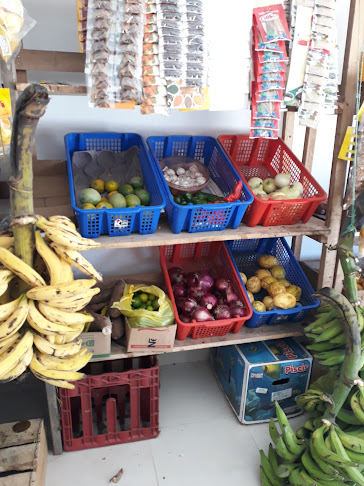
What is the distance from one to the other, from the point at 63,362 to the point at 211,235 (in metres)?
0.90

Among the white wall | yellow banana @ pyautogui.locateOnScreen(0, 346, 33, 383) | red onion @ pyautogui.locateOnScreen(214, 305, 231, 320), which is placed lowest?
red onion @ pyautogui.locateOnScreen(214, 305, 231, 320)

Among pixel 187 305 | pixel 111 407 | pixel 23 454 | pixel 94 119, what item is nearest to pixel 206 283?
pixel 187 305

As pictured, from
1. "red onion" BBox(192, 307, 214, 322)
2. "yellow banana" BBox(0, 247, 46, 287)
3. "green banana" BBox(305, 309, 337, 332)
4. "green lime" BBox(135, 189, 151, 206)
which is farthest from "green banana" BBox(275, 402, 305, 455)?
"yellow banana" BBox(0, 247, 46, 287)

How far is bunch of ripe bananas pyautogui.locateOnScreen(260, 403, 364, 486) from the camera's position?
1756mm

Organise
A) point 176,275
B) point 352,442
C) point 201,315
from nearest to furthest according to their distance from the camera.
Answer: point 352,442 < point 201,315 < point 176,275

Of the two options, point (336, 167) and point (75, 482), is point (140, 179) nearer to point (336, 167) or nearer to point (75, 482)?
point (336, 167)

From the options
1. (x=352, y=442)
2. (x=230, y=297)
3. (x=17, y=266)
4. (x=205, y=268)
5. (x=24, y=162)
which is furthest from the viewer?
(x=205, y=268)

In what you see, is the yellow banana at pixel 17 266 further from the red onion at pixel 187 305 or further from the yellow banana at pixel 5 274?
the red onion at pixel 187 305

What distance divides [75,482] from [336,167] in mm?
1912

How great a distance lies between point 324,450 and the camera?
176 cm

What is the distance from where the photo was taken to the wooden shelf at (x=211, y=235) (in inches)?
72.4

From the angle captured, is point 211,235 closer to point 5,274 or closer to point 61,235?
point 61,235

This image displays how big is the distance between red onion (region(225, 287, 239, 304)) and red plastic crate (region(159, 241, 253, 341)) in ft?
0.11

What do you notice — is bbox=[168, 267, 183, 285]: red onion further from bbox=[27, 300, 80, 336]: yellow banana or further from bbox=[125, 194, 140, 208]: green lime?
bbox=[27, 300, 80, 336]: yellow banana
